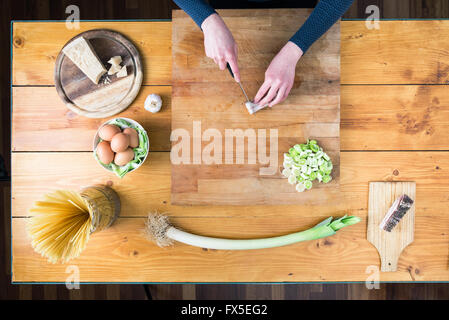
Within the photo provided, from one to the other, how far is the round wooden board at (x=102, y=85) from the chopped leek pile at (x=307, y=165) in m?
0.54

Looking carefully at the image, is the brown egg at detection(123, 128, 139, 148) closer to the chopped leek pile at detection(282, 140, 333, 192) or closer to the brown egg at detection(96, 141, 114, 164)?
the brown egg at detection(96, 141, 114, 164)

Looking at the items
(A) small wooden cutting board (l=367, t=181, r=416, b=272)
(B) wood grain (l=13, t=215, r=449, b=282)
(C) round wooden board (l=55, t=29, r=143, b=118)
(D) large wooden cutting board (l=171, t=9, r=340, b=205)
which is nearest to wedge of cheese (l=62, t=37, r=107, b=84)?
(C) round wooden board (l=55, t=29, r=143, b=118)

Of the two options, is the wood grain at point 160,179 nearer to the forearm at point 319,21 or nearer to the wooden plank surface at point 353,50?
the wooden plank surface at point 353,50

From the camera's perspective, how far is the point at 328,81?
93cm

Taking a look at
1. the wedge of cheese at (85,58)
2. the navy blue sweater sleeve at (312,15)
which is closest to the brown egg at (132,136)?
the wedge of cheese at (85,58)

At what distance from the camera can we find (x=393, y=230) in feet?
3.24

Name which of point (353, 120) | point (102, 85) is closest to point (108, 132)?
point (102, 85)

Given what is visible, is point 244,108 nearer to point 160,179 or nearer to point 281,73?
point 281,73

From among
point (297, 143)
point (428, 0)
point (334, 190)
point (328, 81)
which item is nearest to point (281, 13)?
point (328, 81)

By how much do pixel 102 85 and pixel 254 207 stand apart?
0.63m

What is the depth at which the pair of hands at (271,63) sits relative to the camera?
2.76 feet

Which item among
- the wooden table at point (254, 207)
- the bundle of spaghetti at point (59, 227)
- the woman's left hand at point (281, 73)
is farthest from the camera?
the wooden table at point (254, 207)

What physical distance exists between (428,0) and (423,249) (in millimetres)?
1242

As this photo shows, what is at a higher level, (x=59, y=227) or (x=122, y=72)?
(x=122, y=72)
